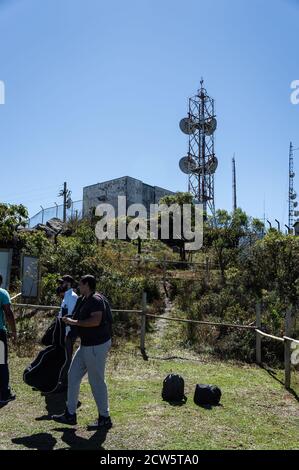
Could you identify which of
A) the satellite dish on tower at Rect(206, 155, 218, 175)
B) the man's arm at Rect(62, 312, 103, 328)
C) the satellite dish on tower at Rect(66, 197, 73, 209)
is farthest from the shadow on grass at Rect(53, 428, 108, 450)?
the satellite dish on tower at Rect(206, 155, 218, 175)

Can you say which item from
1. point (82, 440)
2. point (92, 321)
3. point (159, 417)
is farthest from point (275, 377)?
point (92, 321)

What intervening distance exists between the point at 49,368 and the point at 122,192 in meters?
30.2

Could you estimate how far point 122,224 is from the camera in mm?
26156

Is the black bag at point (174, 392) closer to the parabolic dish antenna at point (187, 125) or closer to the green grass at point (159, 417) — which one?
the green grass at point (159, 417)

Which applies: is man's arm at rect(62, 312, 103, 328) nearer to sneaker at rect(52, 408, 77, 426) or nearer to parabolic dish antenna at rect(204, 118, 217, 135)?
sneaker at rect(52, 408, 77, 426)

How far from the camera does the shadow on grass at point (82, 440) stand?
4.76 meters

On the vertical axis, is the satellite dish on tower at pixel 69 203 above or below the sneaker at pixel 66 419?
above

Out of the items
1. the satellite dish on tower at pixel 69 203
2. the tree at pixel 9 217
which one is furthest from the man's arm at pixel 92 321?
the satellite dish on tower at pixel 69 203

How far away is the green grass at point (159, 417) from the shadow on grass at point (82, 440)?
1 cm

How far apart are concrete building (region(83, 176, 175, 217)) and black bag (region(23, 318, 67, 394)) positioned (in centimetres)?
2855

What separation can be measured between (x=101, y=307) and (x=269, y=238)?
10695mm

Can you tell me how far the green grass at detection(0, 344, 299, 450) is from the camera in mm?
4969

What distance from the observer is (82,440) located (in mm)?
4953
